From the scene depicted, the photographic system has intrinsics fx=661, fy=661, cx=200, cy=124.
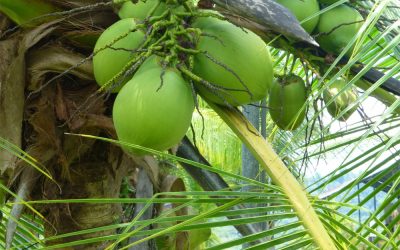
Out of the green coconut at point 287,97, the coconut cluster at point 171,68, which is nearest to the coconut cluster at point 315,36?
the green coconut at point 287,97

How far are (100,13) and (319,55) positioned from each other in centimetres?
39

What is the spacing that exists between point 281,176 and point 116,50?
291 millimetres

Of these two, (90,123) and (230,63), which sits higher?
(90,123)

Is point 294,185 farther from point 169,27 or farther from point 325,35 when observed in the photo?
point 325,35

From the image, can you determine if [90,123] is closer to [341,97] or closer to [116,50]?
[116,50]

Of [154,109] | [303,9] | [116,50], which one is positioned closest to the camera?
[154,109]

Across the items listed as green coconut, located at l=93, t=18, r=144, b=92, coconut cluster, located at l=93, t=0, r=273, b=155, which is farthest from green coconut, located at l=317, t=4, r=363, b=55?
green coconut, located at l=93, t=18, r=144, b=92

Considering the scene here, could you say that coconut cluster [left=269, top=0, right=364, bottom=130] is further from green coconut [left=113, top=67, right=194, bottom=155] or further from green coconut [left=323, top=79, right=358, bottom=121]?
green coconut [left=113, top=67, right=194, bottom=155]

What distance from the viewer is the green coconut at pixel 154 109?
817 millimetres

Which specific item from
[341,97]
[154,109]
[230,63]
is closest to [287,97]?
[341,97]

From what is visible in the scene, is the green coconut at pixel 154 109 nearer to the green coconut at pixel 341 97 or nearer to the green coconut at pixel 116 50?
the green coconut at pixel 116 50

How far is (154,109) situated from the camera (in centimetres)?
81

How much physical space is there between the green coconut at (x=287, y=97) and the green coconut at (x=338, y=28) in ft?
0.27

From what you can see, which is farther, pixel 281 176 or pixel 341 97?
pixel 341 97
